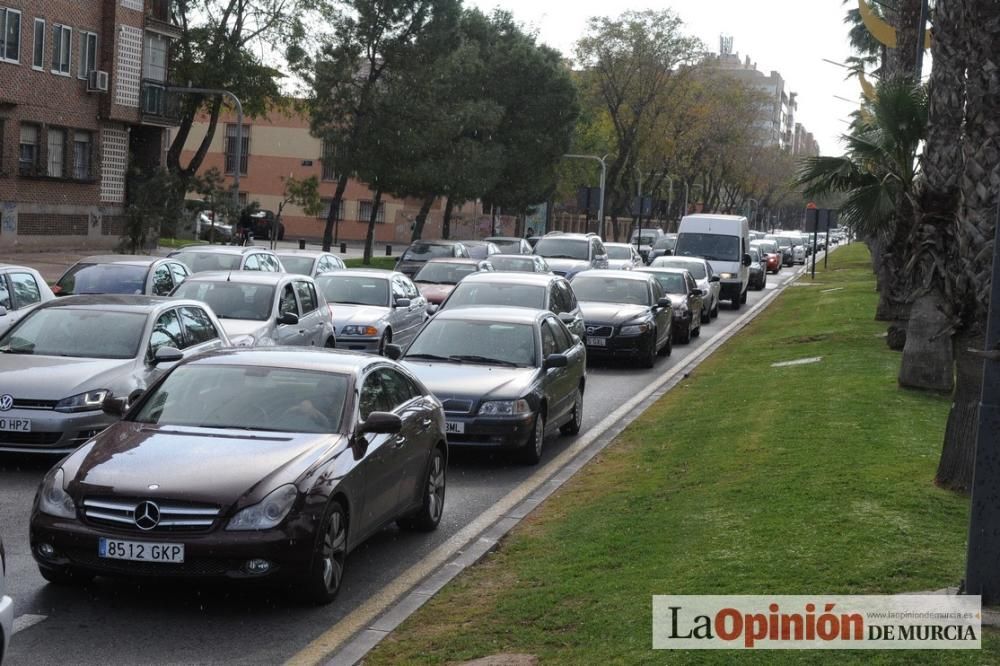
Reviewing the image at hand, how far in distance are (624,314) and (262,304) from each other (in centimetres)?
744

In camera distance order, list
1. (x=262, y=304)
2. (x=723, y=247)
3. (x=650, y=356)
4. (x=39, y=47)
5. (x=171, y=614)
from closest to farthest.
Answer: (x=171, y=614) → (x=262, y=304) → (x=650, y=356) → (x=723, y=247) → (x=39, y=47)

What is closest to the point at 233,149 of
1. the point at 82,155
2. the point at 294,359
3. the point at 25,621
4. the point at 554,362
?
the point at 82,155

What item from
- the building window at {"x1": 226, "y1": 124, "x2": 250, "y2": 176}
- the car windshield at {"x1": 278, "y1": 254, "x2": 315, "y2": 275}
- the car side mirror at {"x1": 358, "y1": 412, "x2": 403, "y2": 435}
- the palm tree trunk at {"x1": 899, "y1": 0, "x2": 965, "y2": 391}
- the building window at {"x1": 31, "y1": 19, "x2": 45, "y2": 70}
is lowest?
the car side mirror at {"x1": 358, "y1": 412, "x2": 403, "y2": 435}

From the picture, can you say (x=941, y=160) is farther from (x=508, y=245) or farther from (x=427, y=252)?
(x=508, y=245)

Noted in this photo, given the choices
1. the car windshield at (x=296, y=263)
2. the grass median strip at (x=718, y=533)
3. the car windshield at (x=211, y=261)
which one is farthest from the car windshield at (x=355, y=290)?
the grass median strip at (x=718, y=533)

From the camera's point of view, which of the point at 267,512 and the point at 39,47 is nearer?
the point at 267,512

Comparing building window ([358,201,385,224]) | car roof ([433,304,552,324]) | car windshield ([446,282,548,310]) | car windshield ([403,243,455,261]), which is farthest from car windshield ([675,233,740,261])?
building window ([358,201,385,224])

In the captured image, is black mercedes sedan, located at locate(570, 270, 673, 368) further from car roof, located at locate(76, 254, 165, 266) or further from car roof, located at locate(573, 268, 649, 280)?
car roof, located at locate(76, 254, 165, 266)

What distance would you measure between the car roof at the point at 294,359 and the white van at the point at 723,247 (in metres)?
30.9

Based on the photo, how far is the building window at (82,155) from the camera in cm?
4941

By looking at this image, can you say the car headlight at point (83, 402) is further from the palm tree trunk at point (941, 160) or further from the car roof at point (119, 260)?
the car roof at point (119, 260)

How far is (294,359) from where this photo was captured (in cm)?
934

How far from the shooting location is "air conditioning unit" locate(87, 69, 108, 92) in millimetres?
49312

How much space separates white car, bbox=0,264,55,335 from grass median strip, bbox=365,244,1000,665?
774cm
